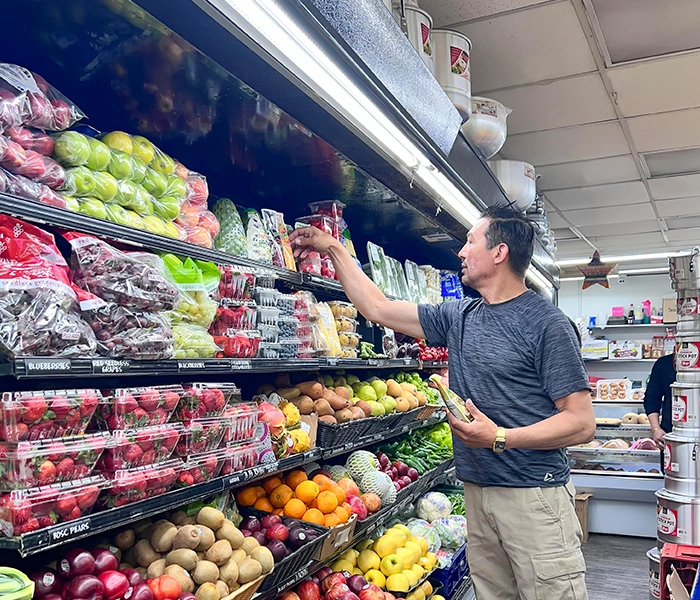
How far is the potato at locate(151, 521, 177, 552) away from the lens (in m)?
1.85

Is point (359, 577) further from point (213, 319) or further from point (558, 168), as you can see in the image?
point (558, 168)

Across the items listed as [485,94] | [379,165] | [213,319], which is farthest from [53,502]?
[485,94]

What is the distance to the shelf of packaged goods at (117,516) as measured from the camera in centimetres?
132

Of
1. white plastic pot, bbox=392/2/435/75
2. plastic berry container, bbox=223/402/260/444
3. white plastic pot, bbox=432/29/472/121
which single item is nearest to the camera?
plastic berry container, bbox=223/402/260/444

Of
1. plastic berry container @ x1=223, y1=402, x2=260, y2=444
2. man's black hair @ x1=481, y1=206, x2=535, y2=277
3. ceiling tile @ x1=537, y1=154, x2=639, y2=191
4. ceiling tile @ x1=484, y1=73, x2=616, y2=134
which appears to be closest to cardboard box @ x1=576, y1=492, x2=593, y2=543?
ceiling tile @ x1=537, y1=154, x2=639, y2=191

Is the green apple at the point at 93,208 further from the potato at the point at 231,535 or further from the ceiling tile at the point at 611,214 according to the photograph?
the ceiling tile at the point at 611,214

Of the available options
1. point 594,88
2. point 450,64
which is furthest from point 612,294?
point 450,64

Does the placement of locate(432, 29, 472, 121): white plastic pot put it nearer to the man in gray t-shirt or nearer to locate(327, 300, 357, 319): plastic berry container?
the man in gray t-shirt

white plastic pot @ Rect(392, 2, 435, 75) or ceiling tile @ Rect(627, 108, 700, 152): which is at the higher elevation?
ceiling tile @ Rect(627, 108, 700, 152)

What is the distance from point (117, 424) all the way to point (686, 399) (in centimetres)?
345

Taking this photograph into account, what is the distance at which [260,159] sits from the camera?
275cm

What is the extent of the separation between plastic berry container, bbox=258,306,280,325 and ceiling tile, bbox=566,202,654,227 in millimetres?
6635

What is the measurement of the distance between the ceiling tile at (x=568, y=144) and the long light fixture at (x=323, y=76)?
306 cm

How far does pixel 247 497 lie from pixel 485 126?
8.15 ft
